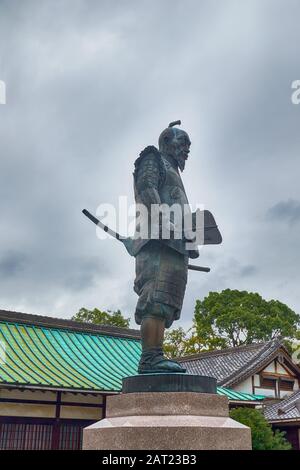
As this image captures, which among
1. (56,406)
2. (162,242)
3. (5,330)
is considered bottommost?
(56,406)

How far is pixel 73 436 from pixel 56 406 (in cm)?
110

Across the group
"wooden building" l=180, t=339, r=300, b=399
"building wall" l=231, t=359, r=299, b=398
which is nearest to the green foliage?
"wooden building" l=180, t=339, r=300, b=399

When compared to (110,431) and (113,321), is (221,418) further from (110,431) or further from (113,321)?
(113,321)

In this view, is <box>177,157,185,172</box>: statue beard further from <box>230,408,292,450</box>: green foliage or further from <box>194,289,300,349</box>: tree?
<box>194,289,300,349</box>: tree

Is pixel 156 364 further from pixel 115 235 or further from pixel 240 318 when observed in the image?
pixel 240 318

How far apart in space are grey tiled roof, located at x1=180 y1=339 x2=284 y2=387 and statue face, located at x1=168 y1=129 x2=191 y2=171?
18994 mm

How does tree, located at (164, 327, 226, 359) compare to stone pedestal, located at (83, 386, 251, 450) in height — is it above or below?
above

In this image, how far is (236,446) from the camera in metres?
5.09

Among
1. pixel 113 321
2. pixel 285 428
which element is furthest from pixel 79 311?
pixel 285 428

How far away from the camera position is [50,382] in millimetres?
14430

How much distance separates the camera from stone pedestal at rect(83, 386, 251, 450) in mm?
4859

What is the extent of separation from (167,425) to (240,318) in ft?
123

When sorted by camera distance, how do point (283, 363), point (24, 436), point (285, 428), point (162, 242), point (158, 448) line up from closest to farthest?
point (158, 448) < point (162, 242) < point (24, 436) < point (285, 428) < point (283, 363)

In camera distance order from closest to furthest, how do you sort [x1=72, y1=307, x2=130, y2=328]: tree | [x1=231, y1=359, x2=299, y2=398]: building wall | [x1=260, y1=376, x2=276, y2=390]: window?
1. [x1=231, y1=359, x2=299, y2=398]: building wall
2. [x1=260, y1=376, x2=276, y2=390]: window
3. [x1=72, y1=307, x2=130, y2=328]: tree
